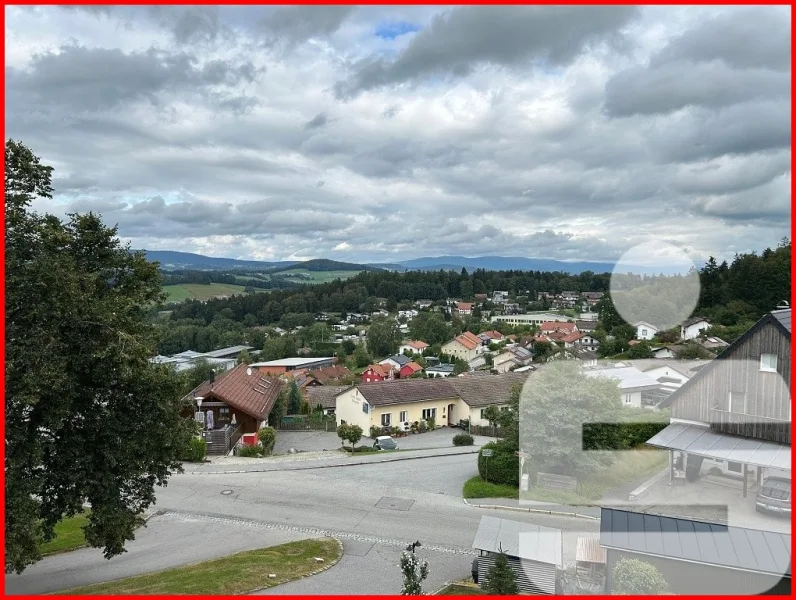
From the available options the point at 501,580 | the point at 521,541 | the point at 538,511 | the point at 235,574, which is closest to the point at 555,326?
the point at 538,511

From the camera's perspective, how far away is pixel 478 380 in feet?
96.6

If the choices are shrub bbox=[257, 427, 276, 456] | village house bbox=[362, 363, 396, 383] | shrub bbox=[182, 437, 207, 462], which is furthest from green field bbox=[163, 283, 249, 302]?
shrub bbox=[182, 437, 207, 462]

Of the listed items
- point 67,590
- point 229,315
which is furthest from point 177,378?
point 229,315

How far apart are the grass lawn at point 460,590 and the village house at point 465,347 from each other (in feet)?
173

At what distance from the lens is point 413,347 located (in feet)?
222

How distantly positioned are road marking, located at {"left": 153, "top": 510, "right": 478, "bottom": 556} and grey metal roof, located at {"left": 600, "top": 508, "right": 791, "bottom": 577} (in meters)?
3.15

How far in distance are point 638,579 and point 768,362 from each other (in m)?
5.29

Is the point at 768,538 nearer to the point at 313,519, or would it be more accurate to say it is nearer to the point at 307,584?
the point at 307,584

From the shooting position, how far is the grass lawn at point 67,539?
1131 cm

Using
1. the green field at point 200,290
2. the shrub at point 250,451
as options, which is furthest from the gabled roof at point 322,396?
Result: the green field at point 200,290

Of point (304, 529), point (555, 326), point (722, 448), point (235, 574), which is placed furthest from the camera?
point (555, 326)

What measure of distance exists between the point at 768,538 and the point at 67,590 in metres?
11.9

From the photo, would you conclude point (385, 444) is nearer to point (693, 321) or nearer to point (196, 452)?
point (196, 452)

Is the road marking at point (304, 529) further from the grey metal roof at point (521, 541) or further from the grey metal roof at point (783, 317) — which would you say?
the grey metal roof at point (783, 317)
